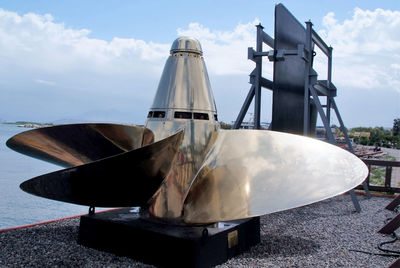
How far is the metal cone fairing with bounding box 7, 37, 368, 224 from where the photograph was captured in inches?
169

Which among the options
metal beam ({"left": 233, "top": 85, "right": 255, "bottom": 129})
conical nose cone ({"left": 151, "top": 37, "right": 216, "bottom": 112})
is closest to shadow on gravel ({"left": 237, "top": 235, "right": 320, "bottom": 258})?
conical nose cone ({"left": 151, "top": 37, "right": 216, "bottom": 112})

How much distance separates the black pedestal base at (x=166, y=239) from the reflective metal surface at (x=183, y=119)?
1.15 ft

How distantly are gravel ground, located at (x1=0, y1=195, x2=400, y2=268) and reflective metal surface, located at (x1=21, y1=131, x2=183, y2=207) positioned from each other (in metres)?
0.94

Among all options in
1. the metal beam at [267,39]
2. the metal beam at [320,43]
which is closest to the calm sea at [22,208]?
the metal beam at [267,39]

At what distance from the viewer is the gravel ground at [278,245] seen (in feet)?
16.7

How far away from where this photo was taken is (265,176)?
182 inches

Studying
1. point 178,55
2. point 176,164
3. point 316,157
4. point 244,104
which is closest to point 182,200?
point 176,164

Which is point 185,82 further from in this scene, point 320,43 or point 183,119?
point 320,43

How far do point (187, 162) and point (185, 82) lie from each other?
1.21 meters

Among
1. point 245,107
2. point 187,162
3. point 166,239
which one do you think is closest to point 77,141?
point 187,162

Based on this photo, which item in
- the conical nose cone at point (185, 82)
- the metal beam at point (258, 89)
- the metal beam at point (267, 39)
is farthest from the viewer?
the metal beam at point (267, 39)

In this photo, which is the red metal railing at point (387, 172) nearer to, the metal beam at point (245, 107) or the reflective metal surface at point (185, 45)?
the metal beam at point (245, 107)

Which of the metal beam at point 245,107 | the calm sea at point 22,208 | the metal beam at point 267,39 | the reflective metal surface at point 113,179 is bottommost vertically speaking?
the calm sea at point 22,208

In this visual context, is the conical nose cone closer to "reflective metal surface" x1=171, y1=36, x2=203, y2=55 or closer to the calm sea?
"reflective metal surface" x1=171, y1=36, x2=203, y2=55
